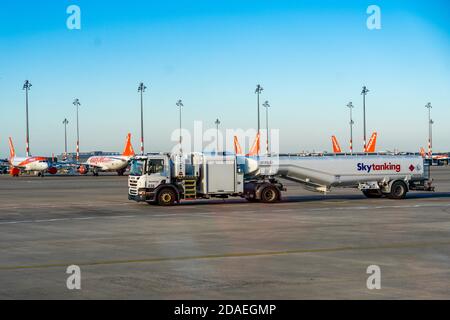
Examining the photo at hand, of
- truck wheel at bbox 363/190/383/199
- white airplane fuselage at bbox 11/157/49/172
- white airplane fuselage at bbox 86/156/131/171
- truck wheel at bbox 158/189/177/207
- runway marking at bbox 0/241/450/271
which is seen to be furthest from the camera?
white airplane fuselage at bbox 11/157/49/172

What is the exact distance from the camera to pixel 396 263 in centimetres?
1597

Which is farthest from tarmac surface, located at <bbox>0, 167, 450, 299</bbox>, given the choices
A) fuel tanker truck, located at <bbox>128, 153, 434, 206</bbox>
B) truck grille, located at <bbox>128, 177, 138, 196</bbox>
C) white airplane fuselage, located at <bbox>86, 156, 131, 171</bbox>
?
white airplane fuselage, located at <bbox>86, 156, 131, 171</bbox>

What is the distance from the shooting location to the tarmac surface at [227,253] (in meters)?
12.9

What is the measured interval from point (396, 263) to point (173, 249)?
5.94m

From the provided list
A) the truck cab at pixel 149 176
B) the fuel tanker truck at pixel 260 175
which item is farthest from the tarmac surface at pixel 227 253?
the fuel tanker truck at pixel 260 175

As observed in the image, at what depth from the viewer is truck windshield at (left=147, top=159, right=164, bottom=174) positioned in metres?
37.0

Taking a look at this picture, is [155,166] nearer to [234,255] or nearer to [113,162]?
[234,255]

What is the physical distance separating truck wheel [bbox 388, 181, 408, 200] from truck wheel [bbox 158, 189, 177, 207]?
12899 mm

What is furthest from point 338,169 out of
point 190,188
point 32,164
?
point 32,164

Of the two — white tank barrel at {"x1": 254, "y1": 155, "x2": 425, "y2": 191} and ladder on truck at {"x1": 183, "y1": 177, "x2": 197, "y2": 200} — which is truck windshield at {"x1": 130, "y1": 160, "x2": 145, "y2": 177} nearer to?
ladder on truck at {"x1": 183, "y1": 177, "x2": 197, "y2": 200}

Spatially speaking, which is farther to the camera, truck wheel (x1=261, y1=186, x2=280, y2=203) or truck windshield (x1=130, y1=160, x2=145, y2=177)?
truck wheel (x1=261, y1=186, x2=280, y2=203)

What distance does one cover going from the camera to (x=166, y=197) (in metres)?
36.8

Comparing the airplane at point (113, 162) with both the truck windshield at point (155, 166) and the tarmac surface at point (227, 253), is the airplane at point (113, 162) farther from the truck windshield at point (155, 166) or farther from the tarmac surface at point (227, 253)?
the tarmac surface at point (227, 253)
